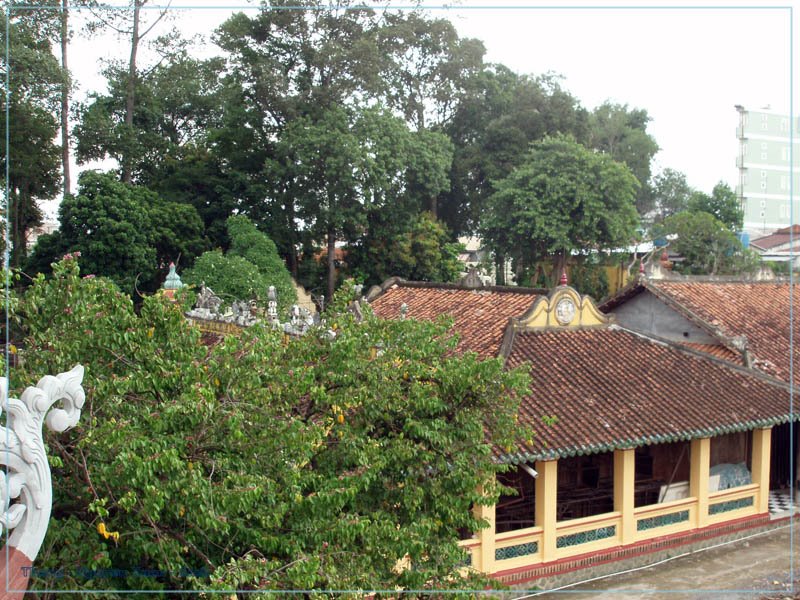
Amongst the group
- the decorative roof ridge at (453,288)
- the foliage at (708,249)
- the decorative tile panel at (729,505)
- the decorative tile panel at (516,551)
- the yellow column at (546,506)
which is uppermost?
the foliage at (708,249)

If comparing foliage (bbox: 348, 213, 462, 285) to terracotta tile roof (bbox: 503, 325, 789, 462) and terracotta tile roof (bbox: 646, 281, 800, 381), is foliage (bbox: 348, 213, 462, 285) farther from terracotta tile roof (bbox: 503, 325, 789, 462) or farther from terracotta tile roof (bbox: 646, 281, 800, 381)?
terracotta tile roof (bbox: 503, 325, 789, 462)

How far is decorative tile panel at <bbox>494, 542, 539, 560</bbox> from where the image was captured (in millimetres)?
14977

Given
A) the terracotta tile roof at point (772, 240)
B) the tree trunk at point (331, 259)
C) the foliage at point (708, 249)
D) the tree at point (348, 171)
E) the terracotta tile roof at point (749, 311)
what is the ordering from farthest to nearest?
the terracotta tile roof at point (772, 240)
the foliage at point (708, 249)
the tree trunk at point (331, 259)
the tree at point (348, 171)
the terracotta tile roof at point (749, 311)

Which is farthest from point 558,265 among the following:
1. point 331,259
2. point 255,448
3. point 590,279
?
point 255,448

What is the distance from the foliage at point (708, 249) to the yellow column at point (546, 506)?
28.3 metres

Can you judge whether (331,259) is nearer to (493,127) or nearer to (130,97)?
(130,97)

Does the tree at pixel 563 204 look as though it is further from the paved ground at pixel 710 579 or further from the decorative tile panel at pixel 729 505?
the paved ground at pixel 710 579

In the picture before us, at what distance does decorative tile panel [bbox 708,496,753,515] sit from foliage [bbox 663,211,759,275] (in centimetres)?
2431

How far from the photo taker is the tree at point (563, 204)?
39.1m

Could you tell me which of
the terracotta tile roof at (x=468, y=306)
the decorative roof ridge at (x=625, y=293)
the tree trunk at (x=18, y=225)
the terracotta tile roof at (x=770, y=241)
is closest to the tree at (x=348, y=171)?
the tree trunk at (x=18, y=225)

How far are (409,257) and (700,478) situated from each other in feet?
74.0

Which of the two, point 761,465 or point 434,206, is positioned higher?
point 434,206

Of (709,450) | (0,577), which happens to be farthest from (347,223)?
(0,577)

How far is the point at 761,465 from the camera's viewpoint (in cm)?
1836
